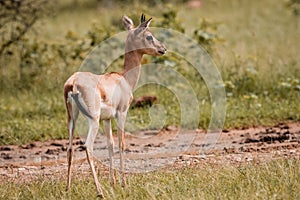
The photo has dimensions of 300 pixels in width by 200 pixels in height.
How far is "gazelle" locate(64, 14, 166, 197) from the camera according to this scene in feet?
19.4

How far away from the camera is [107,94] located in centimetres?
621

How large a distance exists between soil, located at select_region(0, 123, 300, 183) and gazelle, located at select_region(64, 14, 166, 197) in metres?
0.79

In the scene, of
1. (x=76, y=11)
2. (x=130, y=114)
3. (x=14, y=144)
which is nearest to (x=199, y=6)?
(x=76, y=11)

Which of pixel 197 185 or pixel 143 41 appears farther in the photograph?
pixel 143 41

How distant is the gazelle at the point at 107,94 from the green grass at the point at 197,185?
0.58 feet

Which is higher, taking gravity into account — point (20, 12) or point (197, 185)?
point (20, 12)

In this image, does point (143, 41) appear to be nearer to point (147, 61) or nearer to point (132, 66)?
point (132, 66)

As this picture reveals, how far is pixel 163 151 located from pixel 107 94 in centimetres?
216

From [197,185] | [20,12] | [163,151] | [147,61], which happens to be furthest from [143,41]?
[20,12]

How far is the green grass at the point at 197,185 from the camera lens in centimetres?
560

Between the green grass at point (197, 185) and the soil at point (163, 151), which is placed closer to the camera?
the green grass at point (197, 185)

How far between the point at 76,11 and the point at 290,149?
1384 cm

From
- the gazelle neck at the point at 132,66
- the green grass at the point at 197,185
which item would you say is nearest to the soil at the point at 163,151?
the green grass at the point at 197,185

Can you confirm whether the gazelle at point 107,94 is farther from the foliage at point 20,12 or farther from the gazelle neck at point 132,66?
the foliage at point 20,12
